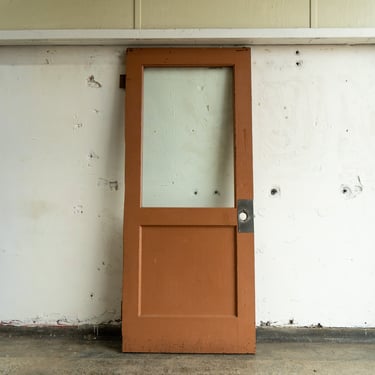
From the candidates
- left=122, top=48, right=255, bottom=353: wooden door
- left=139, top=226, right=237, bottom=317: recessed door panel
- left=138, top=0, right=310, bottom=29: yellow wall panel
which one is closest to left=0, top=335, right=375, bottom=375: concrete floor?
left=122, top=48, right=255, bottom=353: wooden door

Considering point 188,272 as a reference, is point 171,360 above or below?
below

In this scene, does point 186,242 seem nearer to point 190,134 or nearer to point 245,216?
point 245,216

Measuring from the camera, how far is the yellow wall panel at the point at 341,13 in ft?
7.08

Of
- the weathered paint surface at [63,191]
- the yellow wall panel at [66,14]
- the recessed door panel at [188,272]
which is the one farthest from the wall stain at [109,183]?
the yellow wall panel at [66,14]

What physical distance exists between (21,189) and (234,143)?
4.83 ft

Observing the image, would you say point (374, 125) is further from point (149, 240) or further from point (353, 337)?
point (149, 240)

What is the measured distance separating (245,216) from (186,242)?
1.32ft

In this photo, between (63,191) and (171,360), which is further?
(63,191)

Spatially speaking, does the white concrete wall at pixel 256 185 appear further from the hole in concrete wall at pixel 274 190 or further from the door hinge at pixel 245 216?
the door hinge at pixel 245 216

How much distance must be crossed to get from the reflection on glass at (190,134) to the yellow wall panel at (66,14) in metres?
0.39

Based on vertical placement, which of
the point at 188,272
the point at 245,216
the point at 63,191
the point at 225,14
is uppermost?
the point at 225,14

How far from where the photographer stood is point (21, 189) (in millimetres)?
2287

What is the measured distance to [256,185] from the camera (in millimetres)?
2252

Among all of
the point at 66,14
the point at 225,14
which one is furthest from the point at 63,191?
the point at 225,14
